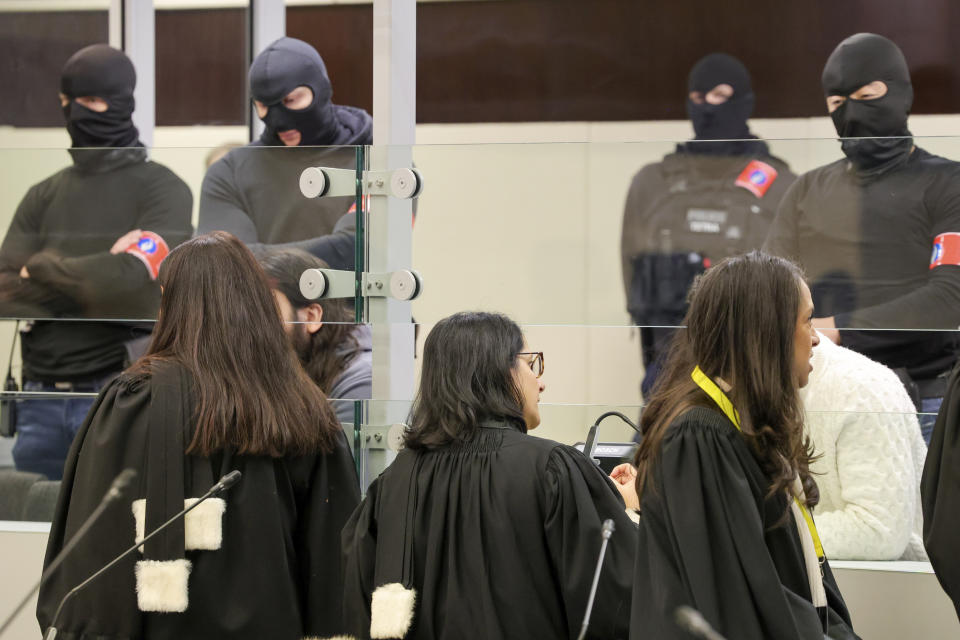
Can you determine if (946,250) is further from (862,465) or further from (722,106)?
(722,106)

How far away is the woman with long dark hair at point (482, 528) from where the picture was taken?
2303 mm

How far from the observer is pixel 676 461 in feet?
6.89

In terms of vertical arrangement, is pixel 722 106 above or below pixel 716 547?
above

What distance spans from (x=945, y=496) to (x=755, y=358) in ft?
2.69

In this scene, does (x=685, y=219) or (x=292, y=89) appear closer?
(x=685, y=219)

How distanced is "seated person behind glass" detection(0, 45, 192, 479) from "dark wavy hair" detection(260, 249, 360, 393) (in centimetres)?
33

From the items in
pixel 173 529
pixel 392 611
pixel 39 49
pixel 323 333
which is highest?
pixel 39 49

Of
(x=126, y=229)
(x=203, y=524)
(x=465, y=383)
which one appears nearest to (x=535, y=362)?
(x=465, y=383)

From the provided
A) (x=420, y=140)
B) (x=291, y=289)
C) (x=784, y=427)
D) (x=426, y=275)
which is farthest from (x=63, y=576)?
(x=420, y=140)

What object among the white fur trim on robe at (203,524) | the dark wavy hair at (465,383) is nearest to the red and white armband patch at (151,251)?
the white fur trim on robe at (203,524)

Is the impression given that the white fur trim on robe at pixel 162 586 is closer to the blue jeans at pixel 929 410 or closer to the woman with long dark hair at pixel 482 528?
the woman with long dark hair at pixel 482 528

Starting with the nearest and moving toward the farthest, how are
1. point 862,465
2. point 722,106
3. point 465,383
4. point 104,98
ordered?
point 465,383 → point 862,465 → point 104,98 → point 722,106

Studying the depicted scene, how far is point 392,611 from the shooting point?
7.57ft

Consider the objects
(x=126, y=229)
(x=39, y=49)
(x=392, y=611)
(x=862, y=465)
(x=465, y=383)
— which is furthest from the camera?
(x=39, y=49)
